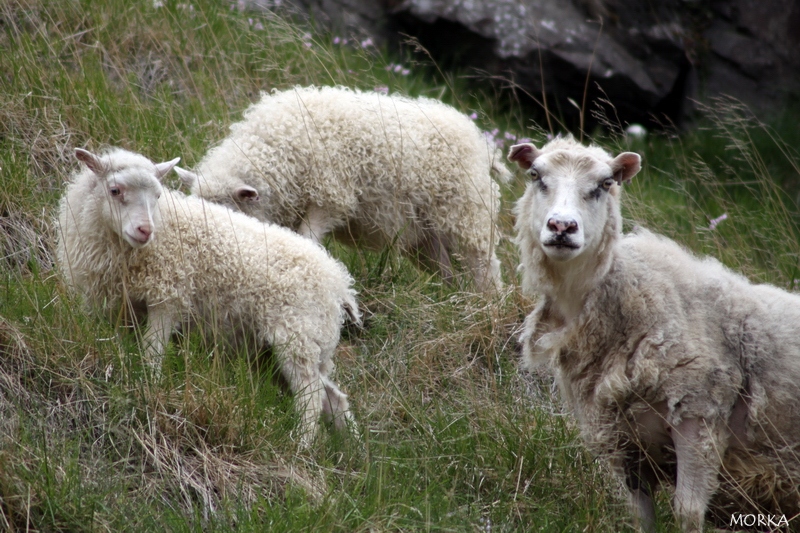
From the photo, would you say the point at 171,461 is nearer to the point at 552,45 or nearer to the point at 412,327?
the point at 412,327

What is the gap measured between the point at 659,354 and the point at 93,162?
299cm

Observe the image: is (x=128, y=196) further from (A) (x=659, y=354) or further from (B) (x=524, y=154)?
(A) (x=659, y=354)

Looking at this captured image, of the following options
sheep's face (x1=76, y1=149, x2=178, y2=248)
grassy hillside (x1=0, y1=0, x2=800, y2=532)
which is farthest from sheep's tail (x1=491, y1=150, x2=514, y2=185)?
sheep's face (x1=76, y1=149, x2=178, y2=248)

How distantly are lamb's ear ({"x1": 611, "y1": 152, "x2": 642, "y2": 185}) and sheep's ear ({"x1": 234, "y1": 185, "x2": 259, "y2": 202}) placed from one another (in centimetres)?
249

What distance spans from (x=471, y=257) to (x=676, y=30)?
6.77 meters

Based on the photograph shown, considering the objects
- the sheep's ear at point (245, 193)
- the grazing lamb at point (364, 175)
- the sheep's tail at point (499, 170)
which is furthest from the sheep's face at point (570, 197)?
the sheep's tail at point (499, 170)

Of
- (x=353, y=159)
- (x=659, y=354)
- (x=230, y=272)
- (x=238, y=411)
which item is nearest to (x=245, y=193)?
(x=353, y=159)

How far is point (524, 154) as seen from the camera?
159 inches

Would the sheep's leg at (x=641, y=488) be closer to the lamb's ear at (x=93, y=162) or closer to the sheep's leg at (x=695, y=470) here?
the sheep's leg at (x=695, y=470)

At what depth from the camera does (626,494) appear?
3.81m

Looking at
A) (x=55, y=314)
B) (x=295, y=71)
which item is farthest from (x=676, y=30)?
(x=55, y=314)

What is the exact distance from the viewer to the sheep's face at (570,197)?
3.59m

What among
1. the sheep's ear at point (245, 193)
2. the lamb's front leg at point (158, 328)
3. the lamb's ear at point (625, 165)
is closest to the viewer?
the lamb's ear at point (625, 165)

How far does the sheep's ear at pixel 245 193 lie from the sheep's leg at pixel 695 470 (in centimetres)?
311
